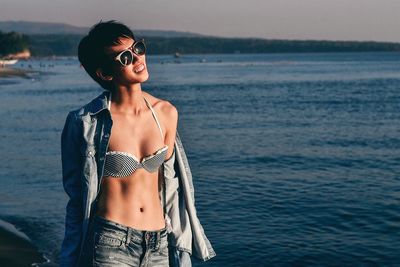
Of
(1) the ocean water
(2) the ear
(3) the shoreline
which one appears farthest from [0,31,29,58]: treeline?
(2) the ear

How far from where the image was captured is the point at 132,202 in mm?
3332

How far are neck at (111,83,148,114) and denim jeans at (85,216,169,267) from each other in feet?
2.10

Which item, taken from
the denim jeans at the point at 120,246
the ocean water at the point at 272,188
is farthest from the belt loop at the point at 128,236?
the ocean water at the point at 272,188

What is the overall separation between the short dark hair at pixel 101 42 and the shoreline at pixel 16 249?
6.62 m

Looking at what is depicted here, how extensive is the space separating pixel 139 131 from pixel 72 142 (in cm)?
39

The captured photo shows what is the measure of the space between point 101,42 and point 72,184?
81cm

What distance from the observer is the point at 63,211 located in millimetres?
13328

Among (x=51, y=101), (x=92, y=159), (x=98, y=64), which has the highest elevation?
(x=98, y=64)

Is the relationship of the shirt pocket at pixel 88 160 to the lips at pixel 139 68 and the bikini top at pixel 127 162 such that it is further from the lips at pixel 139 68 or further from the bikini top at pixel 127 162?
the lips at pixel 139 68

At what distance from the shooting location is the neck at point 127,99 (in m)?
3.41

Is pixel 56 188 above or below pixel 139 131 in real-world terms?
below

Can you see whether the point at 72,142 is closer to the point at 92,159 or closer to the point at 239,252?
the point at 92,159

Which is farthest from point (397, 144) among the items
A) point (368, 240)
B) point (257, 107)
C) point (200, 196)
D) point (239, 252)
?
point (257, 107)

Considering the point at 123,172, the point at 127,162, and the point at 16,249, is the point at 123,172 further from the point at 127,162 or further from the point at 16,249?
the point at 16,249
